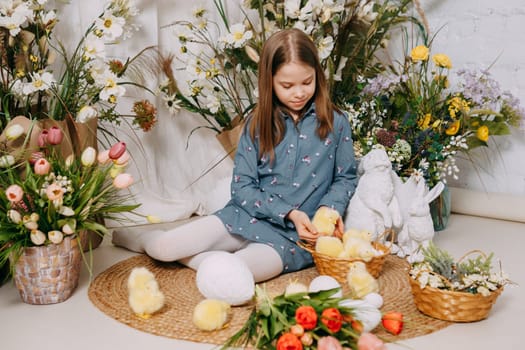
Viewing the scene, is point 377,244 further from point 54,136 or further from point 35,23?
point 35,23

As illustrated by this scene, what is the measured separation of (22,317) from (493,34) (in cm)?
192

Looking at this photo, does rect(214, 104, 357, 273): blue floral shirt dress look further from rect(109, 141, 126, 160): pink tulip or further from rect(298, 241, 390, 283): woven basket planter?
rect(109, 141, 126, 160): pink tulip

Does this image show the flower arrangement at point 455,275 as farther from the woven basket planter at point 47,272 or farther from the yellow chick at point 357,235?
the woven basket planter at point 47,272

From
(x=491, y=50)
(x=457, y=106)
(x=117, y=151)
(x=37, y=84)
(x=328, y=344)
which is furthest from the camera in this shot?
(x=491, y=50)

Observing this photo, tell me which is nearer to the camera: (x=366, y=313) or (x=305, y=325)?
(x=305, y=325)

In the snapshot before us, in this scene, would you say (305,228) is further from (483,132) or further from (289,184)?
(483,132)

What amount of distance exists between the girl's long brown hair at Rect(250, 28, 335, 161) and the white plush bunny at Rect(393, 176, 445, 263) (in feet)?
1.11

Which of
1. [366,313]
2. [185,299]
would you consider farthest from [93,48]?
[366,313]

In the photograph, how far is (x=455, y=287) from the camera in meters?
1.63

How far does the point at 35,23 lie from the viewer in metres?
2.10

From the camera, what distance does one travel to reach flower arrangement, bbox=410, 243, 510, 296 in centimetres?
162

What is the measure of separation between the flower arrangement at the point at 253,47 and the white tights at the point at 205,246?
1.90 ft

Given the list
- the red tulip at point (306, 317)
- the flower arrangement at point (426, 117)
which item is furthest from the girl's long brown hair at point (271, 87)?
the red tulip at point (306, 317)

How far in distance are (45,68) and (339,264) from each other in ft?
3.39
